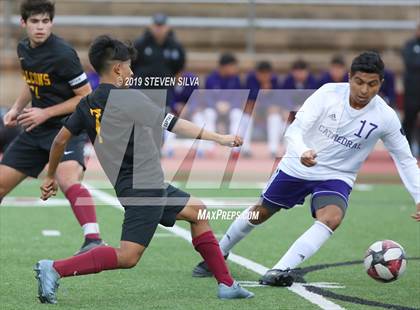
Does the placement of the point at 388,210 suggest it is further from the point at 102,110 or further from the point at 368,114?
the point at 102,110

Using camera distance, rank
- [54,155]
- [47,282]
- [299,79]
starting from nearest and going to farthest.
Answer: [47,282] → [54,155] → [299,79]

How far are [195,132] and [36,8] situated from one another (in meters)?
2.41

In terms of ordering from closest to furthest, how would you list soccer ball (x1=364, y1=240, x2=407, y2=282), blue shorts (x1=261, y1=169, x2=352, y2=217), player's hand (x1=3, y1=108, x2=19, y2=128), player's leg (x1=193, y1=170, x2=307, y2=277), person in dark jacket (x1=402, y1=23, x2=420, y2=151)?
soccer ball (x1=364, y1=240, x2=407, y2=282)
blue shorts (x1=261, y1=169, x2=352, y2=217)
player's leg (x1=193, y1=170, x2=307, y2=277)
player's hand (x1=3, y1=108, x2=19, y2=128)
person in dark jacket (x1=402, y1=23, x2=420, y2=151)

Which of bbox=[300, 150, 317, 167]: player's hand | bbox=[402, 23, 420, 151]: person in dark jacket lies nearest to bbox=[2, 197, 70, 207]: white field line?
bbox=[300, 150, 317, 167]: player's hand

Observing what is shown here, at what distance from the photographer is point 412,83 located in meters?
16.7

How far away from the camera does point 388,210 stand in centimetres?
1136

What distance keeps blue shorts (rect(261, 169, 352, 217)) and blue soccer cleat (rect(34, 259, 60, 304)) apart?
Answer: 1.83 meters

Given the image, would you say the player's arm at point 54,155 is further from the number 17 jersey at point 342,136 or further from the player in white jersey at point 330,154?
the number 17 jersey at point 342,136

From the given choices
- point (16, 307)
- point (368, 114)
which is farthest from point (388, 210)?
point (16, 307)

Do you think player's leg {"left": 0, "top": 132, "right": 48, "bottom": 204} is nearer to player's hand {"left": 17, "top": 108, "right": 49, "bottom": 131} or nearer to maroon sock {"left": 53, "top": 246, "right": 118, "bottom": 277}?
player's hand {"left": 17, "top": 108, "right": 49, "bottom": 131}

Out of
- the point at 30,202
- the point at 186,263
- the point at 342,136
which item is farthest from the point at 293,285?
the point at 30,202

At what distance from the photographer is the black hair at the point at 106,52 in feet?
20.1

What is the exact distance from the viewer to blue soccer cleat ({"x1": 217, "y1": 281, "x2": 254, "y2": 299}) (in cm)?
631

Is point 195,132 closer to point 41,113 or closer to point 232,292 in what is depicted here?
point 232,292
